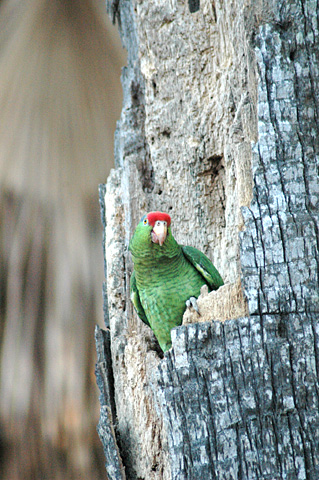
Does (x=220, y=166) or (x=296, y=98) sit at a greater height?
(x=220, y=166)

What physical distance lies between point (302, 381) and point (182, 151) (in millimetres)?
1605

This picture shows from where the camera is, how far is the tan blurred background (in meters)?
3.35

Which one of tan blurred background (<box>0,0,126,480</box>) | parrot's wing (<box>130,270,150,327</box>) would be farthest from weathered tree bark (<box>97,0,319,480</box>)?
tan blurred background (<box>0,0,126,480</box>)

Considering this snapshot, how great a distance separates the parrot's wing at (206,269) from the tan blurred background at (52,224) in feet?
5.52

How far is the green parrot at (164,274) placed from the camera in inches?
84.8

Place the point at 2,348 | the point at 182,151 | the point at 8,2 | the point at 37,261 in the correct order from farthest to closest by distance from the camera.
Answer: the point at 37,261 < the point at 2,348 < the point at 8,2 < the point at 182,151

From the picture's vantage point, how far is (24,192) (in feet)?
12.4

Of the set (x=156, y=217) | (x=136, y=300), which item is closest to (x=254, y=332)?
(x=156, y=217)

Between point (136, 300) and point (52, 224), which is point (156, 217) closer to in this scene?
point (136, 300)

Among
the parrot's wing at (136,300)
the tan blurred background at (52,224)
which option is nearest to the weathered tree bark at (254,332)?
the parrot's wing at (136,300)

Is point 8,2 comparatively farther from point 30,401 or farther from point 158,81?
point 30,401

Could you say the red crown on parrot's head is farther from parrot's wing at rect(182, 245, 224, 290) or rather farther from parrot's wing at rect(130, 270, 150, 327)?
parrot's wing at rect(130, 270, 150, 327)

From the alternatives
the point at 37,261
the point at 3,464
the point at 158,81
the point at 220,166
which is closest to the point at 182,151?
the point at 220,166

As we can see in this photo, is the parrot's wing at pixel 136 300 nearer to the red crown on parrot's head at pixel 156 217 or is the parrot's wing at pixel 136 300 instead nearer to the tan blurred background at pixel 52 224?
the red crown on parrot's head at pixel 156 217
